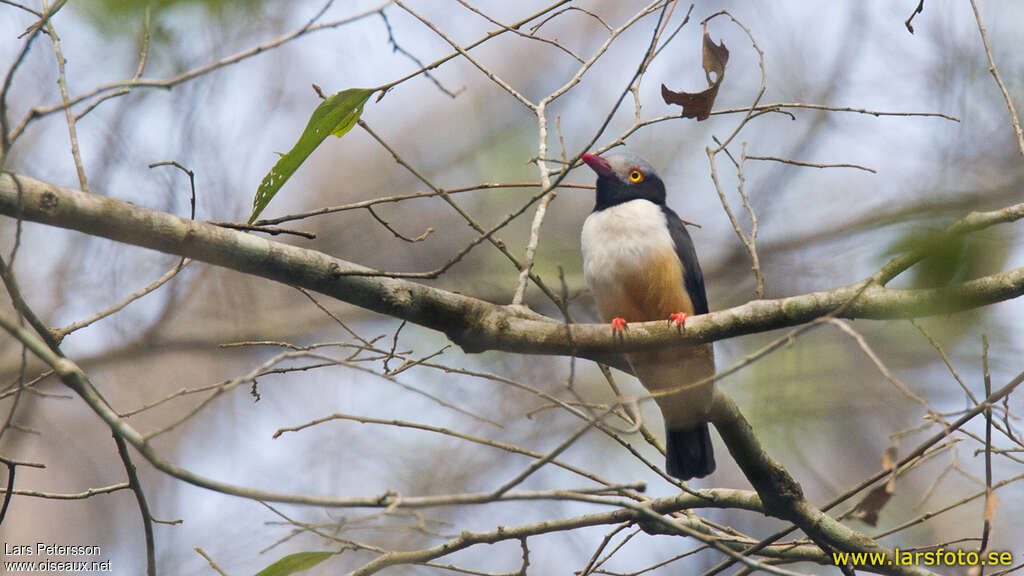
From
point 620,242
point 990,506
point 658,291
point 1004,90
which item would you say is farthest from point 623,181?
point 990,506

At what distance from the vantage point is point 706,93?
3426mm

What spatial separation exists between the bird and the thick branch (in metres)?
0.93

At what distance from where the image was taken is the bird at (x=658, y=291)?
4156 millimetres

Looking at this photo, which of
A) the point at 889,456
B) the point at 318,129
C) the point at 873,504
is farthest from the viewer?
the point at 873,504

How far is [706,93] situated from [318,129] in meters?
1.50

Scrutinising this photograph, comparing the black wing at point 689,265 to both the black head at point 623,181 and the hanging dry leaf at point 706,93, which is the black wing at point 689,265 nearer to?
the black head at point 623,181

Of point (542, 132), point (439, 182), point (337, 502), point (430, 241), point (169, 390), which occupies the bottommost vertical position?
point (337, 502)

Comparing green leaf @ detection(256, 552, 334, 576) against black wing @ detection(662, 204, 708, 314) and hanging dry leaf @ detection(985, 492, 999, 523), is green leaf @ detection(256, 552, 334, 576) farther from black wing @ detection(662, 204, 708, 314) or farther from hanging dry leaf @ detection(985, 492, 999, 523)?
black wing @ detection(662, 204, 708, 314)

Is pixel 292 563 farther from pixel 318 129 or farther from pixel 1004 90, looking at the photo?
pixel 1004 90

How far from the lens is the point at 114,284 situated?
229 inches

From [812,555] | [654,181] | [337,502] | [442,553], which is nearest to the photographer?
[337,502]

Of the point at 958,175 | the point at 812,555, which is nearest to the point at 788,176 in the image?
the point at 958,175

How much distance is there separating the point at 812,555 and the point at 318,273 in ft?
6.98

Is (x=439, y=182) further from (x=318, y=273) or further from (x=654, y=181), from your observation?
(x=318, y=273)
